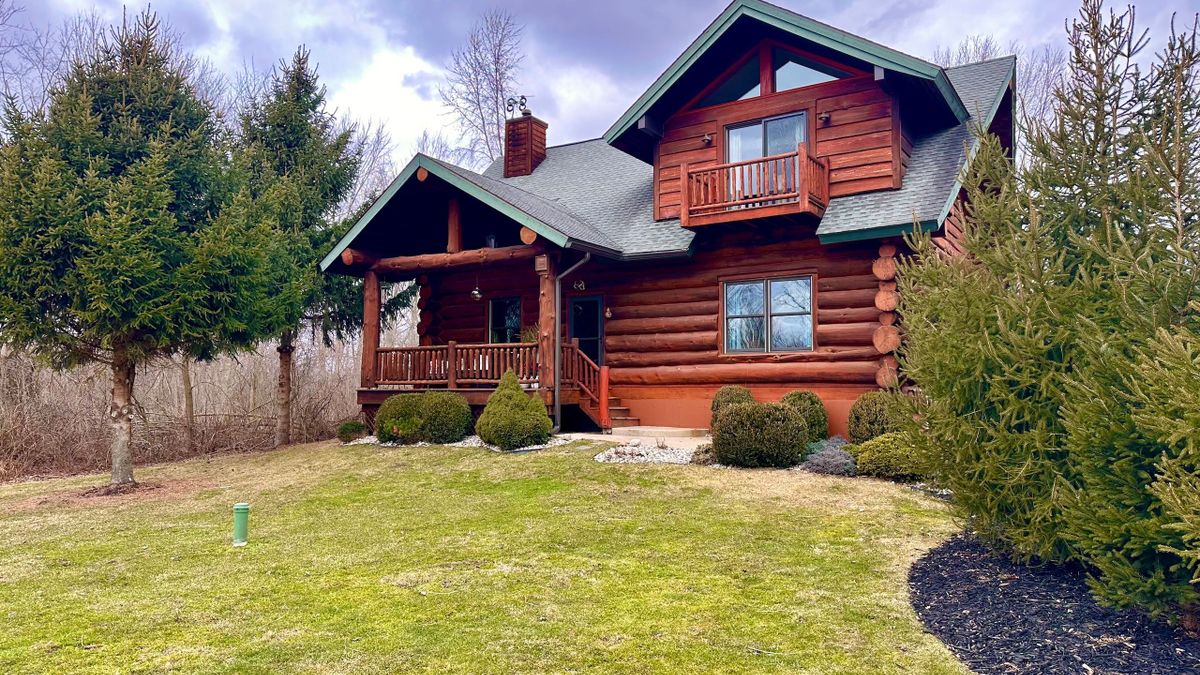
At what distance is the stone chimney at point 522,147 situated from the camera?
20.6 metres

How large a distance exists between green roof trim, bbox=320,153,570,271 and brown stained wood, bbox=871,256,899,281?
4906mm

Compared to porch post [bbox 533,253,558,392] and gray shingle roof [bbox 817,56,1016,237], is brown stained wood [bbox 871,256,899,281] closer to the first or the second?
gray shingle roof [bbox 817,56,1016,237]

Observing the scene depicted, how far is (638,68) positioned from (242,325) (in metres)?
24.7

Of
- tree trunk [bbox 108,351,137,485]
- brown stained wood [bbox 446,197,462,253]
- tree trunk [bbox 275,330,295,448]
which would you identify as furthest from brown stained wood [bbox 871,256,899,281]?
tree trunk [bbox 275,330,295,448]

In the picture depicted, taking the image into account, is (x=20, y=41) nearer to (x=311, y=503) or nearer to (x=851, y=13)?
(x=311, y=503)

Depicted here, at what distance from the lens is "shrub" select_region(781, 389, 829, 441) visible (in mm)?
11945

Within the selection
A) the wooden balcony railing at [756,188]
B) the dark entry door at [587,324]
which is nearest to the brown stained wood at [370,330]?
the dark entry door at [587,324]

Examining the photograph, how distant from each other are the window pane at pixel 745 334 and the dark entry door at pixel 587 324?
2811 mm

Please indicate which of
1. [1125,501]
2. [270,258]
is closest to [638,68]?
[270,258]

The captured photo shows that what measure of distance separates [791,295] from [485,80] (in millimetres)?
20237

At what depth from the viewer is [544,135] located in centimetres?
2136

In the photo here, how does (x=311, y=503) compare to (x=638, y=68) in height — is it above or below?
below

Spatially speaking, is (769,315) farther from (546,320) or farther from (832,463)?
(832,463)

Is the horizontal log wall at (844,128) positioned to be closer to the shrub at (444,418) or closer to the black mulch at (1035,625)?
the shrub at (444,418)
